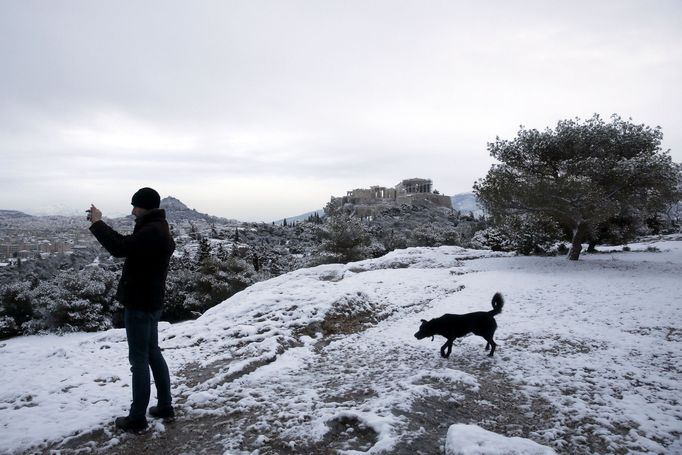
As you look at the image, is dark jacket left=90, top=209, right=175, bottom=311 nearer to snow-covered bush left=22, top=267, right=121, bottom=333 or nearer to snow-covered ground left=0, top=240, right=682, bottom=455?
snow-covered ground left=0, top=240, right=682, bottom=455

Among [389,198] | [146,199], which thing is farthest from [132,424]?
[389,198]

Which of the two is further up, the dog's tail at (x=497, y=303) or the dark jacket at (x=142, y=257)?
the dark jacket at (x=142, y=257)

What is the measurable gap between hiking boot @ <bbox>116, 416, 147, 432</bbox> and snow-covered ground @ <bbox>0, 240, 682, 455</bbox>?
5.0 inches

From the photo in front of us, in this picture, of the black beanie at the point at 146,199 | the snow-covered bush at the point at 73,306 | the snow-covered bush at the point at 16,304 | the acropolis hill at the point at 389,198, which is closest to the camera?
the black beanie at the point at 146,199

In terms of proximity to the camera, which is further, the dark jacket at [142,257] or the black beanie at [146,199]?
the black beanie at [146,199]

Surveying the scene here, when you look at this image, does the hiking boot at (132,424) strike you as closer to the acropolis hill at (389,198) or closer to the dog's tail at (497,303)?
the dog's tail at (497,303)

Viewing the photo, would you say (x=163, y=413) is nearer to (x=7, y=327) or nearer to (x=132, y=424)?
(x=132, y=424)

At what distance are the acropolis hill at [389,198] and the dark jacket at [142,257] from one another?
99726mm

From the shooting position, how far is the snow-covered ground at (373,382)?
414 cm

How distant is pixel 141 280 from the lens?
4.09 meters

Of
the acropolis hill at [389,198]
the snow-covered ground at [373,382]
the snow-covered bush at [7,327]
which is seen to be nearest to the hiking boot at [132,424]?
the snow-covered ground at [373,382]

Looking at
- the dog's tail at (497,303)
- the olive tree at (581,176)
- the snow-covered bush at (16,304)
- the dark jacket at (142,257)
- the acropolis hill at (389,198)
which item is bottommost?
the snow-covered bush at (16,304)

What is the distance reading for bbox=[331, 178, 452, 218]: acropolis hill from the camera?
370 ft

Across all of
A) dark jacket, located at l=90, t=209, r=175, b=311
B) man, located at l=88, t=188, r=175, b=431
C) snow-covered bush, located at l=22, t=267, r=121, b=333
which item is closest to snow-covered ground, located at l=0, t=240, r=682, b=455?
man, located at l=88, t=188, r=175, b=431
